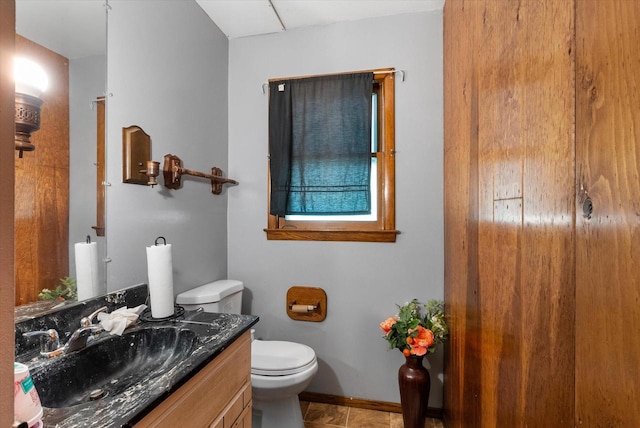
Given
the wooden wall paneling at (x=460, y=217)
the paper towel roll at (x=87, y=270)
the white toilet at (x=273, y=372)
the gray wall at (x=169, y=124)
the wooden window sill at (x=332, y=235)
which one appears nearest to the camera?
the paper towel roll at (x=87, y=270)

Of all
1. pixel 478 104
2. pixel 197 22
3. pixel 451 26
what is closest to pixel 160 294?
pixel 478 104

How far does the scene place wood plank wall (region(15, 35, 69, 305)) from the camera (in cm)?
93

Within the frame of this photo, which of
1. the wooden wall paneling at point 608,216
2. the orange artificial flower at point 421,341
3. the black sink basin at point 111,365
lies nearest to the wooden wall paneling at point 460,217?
the orange artificial flower at point 421,341

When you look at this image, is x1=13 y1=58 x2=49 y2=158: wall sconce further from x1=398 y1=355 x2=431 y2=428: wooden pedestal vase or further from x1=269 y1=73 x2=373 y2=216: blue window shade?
x1=398 y1=355 x2=431 y2=428: wooden pedestal vase

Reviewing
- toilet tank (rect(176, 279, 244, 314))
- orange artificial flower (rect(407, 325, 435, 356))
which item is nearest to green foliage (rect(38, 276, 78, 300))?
toilet tank (rect(176, 279, 244, 314))

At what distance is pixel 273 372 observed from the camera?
153cm

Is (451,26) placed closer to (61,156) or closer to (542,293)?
(542,293)

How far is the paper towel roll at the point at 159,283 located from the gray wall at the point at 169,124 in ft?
0.62

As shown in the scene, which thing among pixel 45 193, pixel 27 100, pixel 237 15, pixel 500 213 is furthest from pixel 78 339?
pixel 237 15

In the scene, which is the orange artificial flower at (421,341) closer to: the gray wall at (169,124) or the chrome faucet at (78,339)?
the gray wall at (169,124)

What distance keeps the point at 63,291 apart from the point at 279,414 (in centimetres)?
121

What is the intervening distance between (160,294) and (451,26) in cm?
200

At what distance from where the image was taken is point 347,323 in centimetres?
204

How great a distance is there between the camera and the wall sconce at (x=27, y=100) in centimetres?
90
